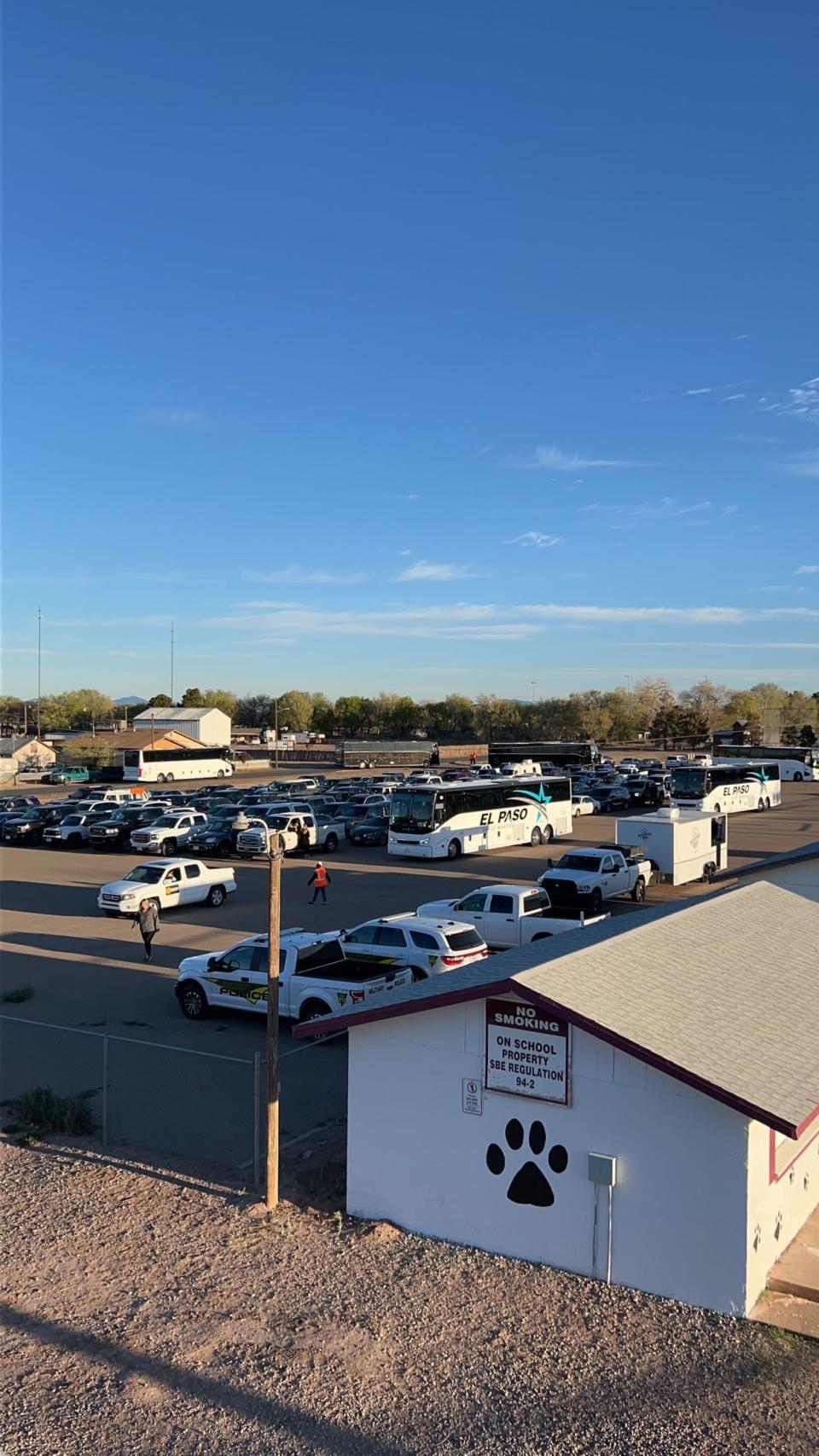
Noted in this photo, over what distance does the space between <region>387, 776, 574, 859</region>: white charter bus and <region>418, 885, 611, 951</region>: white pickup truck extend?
16.5 m

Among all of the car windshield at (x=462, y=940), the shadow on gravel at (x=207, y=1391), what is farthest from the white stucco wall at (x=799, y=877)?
the shadow on gravel at (x=207, y=1391)

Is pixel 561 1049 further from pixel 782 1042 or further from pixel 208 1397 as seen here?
pixel 208 1397

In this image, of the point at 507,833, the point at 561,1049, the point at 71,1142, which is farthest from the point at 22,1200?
the point at 507,833

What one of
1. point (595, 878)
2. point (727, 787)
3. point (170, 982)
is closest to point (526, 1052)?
point (170, 982)

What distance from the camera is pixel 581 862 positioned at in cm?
3175

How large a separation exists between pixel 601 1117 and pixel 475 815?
3447cm

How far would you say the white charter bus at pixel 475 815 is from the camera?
140 ft

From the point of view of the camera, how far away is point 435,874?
126 ft

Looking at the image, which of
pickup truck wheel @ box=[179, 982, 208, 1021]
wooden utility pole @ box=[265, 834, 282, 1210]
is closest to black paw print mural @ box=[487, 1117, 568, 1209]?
wooden utility pole @ box=[265, 834, 282, 1210]

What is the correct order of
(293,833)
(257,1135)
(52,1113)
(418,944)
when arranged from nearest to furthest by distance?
1. (257,1135)
2. (52,1113)
3. (418,944)
4. (293,833)

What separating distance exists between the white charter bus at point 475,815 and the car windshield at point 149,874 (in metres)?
13.7

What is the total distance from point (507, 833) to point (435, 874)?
9.00m

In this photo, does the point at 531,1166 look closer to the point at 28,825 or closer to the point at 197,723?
the point at 28,825

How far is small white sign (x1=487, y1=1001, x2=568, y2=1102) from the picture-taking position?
1061cm
